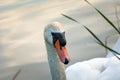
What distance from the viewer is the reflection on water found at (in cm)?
700

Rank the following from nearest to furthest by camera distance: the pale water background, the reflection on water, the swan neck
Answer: the swan neck, the pale water background, the reflection on water

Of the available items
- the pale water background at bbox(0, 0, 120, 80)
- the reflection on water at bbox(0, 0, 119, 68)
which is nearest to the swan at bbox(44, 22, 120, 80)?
the pale water background at bbox(0, 0, 120, 80)

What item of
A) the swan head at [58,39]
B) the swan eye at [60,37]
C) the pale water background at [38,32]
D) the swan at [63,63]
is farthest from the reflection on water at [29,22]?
the swan eye at [60,37]

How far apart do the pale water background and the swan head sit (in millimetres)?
1678

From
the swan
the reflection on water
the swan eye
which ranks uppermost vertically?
the swan eye

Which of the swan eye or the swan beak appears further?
the swan eye

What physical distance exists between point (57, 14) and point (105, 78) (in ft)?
11.9

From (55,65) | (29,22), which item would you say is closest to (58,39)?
(55,65)

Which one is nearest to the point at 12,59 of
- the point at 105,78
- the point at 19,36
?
the point at 19,36

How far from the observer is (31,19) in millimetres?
8414

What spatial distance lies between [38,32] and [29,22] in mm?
620

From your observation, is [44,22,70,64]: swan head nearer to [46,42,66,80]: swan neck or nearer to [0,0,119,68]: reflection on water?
[46,42,66,80]: swan neck

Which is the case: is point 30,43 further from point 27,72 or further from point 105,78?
point 105,78

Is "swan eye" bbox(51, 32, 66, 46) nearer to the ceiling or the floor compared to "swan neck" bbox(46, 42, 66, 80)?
nearer to the ceiling
